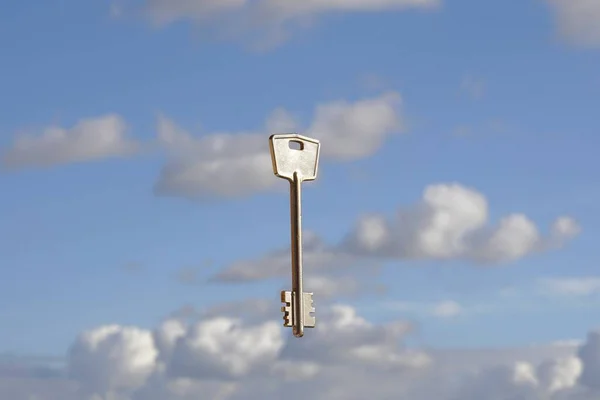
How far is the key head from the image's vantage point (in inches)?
1052

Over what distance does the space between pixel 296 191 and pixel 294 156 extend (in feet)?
1.89

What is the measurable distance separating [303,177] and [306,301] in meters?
2.04

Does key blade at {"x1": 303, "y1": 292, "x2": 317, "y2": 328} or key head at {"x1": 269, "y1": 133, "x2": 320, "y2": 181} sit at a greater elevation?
key head at {"x1": 269, "y1": 133, "x2": 320, "y2": 181}

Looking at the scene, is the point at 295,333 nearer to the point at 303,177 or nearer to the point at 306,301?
the point at 306,301

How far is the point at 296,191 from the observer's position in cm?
2688

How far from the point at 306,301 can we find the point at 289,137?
8.67ft

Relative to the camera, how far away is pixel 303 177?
1065 inches

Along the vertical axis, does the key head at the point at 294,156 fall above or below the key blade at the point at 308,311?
above

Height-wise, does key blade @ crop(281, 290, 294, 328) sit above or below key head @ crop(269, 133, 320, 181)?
below

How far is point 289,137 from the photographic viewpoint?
1057 inches

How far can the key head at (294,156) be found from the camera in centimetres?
2672

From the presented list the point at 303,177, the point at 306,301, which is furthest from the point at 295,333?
the point at 303,177

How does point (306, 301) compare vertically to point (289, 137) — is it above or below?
below

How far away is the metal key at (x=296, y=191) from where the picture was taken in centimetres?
2641
